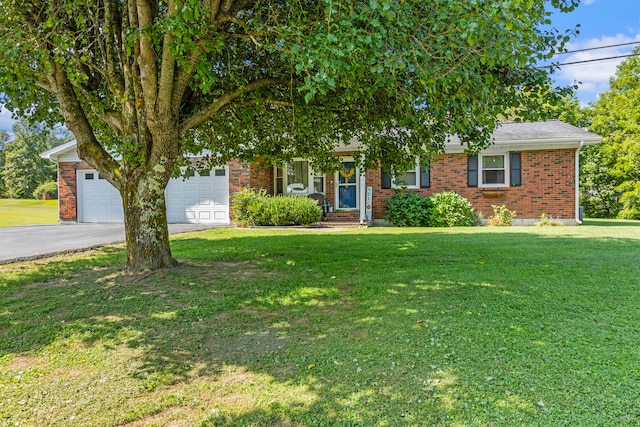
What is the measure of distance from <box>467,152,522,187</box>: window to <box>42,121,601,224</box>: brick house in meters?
0.03

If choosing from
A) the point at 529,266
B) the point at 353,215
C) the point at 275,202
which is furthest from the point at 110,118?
the point at 353,215

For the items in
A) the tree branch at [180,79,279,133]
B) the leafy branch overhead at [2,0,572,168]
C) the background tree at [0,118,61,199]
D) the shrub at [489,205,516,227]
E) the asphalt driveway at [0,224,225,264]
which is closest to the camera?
the leafy branch overhead at [2,0,572,168]

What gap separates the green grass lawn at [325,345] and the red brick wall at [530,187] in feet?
26.2

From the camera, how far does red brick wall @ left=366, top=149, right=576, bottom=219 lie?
1402cm

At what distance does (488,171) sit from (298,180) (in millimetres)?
7111

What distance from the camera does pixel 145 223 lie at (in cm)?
573

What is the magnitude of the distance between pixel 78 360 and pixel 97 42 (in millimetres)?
4765

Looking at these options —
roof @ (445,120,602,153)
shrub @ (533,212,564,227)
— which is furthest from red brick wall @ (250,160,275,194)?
shrub @ (533,212,564,227)

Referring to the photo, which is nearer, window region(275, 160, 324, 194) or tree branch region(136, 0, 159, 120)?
tree branch region(136, 0, 159, 120)

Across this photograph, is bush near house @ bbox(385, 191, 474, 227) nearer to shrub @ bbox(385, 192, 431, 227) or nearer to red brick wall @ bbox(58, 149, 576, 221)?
shrub @ bbox(385, 192, 431, 227)

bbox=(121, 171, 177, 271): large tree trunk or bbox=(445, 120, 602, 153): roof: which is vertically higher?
bbox=(445, 120, 602, 153): roof

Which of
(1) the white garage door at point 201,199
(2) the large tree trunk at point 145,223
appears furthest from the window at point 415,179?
(2) the large tree trunk at point 145,223

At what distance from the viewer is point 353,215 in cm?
1530

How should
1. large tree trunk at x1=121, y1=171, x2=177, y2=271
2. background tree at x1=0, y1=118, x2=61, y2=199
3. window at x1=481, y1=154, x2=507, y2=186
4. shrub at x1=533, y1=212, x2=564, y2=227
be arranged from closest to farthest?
large tree trunk at x1=121, y1=171, x2=177, y2=271 < shrub at x1=533, y1=212, x2=564, y2=227 < window at x1=481, y1=154, x2=507, y2=186 < background tree at x1=0, y1=118, x2=61, y2=199
